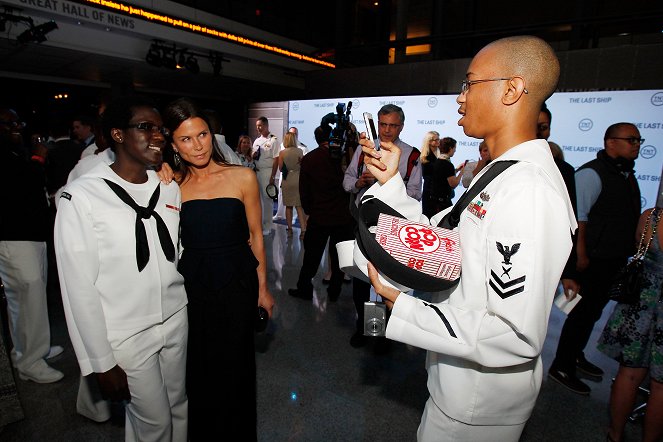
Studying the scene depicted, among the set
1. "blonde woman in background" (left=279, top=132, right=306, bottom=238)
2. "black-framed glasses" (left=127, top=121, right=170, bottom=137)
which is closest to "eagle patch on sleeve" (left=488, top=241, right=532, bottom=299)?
"black-framed glasses" (left=127, top=121, right=170, bottom=137)

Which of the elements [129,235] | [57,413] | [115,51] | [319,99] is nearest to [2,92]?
[115,51]

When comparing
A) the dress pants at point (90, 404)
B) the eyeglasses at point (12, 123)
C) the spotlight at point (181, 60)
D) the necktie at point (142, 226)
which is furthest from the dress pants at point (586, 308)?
the spotlight at point (181, 60)

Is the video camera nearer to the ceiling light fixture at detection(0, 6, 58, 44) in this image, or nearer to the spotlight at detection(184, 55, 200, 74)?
the ceiling light fixture at detection(0, 6, 58, 44)

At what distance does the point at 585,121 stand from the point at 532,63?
5647mm

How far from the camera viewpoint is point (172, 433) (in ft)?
5.86

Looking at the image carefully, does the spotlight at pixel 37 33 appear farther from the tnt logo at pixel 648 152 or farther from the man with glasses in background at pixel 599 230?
the tnt logo at pixel 648 152

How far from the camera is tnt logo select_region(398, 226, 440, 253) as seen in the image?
3.14 feet

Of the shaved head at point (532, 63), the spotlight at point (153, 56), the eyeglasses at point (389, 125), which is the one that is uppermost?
the spotlight at point (153, 56)


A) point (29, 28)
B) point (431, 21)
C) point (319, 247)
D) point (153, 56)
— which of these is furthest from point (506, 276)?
point (431, 21)

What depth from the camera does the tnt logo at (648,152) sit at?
5023 millimetres

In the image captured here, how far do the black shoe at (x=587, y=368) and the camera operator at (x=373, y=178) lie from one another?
1.53 metres

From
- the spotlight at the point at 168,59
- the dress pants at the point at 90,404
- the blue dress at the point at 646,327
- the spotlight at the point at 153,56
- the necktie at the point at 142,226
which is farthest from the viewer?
the spotlight at the point at 168,59

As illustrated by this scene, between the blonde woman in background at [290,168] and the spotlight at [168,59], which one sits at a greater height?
the spotlight at [168,59]

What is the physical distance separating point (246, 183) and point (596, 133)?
5645 millimetres
